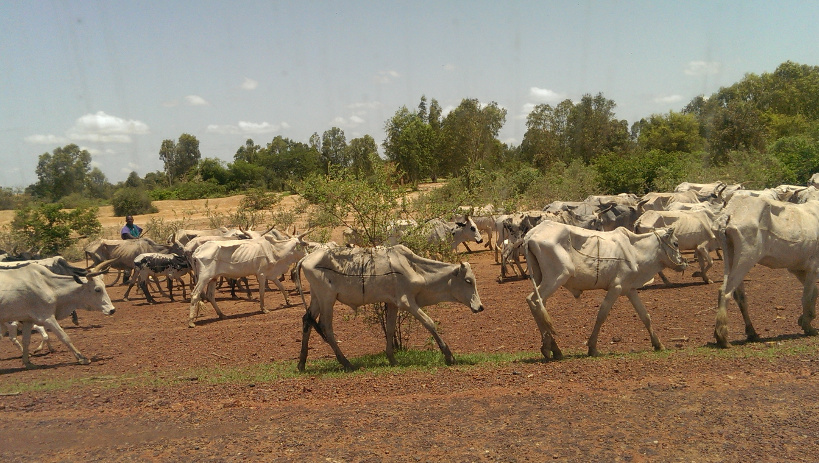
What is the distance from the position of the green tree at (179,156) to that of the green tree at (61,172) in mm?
14348

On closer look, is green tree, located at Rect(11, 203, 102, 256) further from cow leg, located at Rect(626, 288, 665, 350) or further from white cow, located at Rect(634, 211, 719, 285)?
cow leg, located at Rect(626, 288, 665, 350)

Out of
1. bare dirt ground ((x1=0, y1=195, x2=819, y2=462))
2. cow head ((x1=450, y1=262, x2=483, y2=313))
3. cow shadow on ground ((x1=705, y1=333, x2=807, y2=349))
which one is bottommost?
cow shadow on ground ((x1=705, y1=333, x2=807, y2=349))

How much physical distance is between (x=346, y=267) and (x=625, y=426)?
4.68 m

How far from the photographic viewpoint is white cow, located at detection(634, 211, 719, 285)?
16047mm

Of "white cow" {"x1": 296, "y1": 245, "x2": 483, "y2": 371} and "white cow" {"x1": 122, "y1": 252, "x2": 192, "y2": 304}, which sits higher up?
"white cow" {"x1": 296, "y1": 245, "x2": 483, "y2": 371}

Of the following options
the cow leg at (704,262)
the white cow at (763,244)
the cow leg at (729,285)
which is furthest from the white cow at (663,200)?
the cow leg at (729,285)

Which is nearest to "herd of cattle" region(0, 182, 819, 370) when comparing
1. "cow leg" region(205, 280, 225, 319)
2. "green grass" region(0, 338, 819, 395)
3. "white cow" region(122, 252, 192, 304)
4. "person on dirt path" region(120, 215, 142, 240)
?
"green grass" region(0, 338, 819, 395)

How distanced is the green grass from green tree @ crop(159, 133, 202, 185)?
63.1m

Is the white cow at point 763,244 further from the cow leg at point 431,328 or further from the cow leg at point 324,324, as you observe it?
the cow leg at point 324,324

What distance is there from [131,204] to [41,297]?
39809 millimetres

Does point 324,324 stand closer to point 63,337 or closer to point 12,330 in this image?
point 63,337

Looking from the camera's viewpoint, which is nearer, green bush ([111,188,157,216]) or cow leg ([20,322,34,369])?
cow leg ([20,322,34,369])

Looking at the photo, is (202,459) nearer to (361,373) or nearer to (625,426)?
(361,373)

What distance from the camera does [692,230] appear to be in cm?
1634
